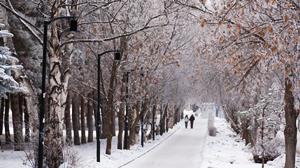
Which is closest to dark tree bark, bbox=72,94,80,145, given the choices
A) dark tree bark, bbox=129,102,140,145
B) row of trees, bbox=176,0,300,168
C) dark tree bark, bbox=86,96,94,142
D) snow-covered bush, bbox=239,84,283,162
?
dark tree bark, bbox=86,96,94,142

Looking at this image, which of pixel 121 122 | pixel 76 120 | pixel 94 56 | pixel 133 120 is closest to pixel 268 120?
pixel 121 122

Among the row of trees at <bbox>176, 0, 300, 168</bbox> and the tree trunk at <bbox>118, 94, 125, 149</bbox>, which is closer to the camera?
the row of trees at <bbox>176, 0, 300, 168</bbox>

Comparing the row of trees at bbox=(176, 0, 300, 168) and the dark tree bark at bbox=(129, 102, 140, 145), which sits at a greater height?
the row of trees at bbox=(176, 0, 300, 168)

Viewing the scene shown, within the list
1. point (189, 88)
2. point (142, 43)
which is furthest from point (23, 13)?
point (189, 88)

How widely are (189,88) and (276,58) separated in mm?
48201

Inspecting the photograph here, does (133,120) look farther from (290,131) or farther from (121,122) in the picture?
(290,131)

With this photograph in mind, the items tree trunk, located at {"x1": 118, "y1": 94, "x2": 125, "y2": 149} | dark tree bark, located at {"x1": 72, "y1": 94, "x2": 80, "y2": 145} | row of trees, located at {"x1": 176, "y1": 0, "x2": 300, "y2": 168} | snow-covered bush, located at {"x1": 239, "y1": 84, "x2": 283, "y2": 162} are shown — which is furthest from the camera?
dark tree bark, located at {"x1": 72, "y1": 94, "x2": 80, "y2": 145}

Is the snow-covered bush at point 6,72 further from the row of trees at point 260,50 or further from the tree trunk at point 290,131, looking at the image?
the tree trunk at point 290,131

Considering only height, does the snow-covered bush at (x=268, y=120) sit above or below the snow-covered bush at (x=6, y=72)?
below

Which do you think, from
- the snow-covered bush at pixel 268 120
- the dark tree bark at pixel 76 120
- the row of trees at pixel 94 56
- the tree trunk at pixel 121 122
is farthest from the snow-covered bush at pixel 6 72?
the dark tree bark at pixel 76 120

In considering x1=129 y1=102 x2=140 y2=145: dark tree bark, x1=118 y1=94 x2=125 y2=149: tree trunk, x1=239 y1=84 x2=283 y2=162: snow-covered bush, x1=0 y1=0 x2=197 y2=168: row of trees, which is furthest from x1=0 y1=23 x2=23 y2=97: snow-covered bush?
x1=129 y1=102 x2=140 y2=145: dark tree bark

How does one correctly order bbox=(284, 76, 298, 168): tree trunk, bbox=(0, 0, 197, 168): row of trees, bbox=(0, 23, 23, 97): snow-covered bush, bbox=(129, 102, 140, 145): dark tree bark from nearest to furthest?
bbox=(284, 76, 298, 168): tree trunk, bbox=(0, 0, 197, 168): row of trees, bbox=(0, 23, 23, 97): snow-covered bush, bbox=(129, 102, 140, 145): dark tree bark

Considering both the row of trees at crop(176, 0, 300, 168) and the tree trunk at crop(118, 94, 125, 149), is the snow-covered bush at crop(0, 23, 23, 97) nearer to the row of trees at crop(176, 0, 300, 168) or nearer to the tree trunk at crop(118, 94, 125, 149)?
the row of trees at crop(176, 0, 300, 168)

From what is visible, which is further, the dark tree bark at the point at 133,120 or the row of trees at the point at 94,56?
the dark tree bark at the point at 133,120
